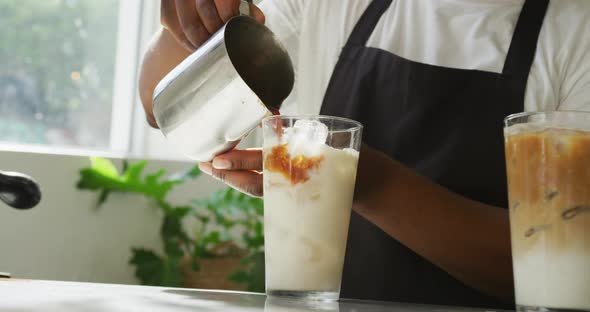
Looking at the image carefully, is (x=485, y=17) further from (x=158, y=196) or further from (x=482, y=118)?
(x=158, y=196)

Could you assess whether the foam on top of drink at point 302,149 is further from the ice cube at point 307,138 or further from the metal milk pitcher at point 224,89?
the metal milk pitcher at point 224,89

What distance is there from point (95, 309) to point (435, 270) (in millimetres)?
1035

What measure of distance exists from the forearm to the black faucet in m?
0.48

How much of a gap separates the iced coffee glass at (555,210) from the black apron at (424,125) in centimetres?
67

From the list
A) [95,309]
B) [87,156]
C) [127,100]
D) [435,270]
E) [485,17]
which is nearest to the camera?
[95,309]

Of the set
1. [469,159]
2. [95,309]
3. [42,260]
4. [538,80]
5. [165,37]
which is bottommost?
[42,260]

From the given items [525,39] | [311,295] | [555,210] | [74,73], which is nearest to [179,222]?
[74,73]

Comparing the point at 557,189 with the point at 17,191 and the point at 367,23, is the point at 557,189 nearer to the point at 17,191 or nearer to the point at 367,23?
the point at 17,191

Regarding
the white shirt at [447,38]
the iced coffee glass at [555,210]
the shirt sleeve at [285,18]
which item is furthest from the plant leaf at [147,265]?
the iced coffee glass at [555,210]

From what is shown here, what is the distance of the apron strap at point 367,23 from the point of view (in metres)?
1.67

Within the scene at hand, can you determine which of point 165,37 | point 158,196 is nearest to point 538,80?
point 165,37

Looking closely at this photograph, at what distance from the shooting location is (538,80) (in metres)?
1.51

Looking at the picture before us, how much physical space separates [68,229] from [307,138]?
2.38 metres

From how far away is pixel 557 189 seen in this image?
29.3 inches
